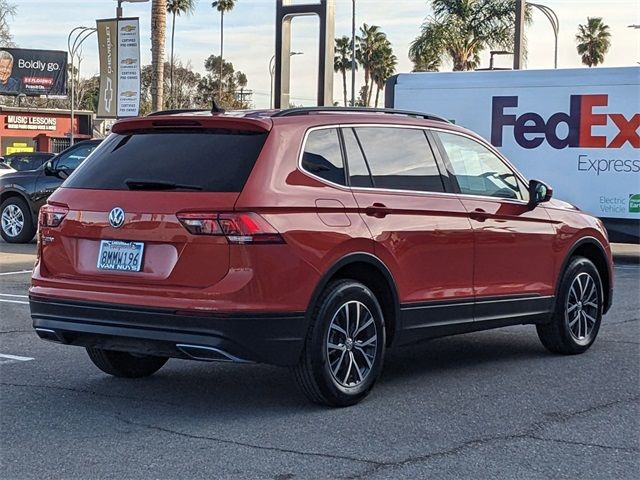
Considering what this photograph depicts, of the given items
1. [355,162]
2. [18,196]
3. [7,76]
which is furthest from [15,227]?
[7,76]

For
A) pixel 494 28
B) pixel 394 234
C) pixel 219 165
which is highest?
pixel 494 28

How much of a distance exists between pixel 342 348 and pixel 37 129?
7338cm

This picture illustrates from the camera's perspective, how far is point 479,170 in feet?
25.7

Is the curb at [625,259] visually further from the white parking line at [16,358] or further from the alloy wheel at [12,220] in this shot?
the white parking line at [16,358]

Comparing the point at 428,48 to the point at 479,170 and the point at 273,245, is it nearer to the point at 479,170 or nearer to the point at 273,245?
the point at 479,170

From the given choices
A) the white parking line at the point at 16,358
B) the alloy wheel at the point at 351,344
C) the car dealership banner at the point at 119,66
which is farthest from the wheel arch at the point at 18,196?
the alloy wheel at the point at 351,344

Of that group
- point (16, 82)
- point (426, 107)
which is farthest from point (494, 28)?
point (16, 82)

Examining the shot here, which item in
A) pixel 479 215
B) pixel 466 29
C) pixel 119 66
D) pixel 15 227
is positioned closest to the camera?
pixel 479 215

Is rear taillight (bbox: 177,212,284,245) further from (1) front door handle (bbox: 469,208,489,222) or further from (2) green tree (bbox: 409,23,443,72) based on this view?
(2) green tree (bbox: 409,23,443,72)

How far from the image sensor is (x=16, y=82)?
82.9 meters

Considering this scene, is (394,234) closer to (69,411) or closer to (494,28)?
(69,411)

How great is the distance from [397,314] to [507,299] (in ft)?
4.19

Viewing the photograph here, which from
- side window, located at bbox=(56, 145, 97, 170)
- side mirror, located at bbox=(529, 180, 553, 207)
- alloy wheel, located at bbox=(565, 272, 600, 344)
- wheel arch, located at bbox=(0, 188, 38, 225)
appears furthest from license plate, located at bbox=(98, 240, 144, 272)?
wheel arch, located at bbox=(0, 188, 38, 225)

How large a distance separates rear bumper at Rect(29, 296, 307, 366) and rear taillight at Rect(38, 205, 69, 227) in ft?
1.68
